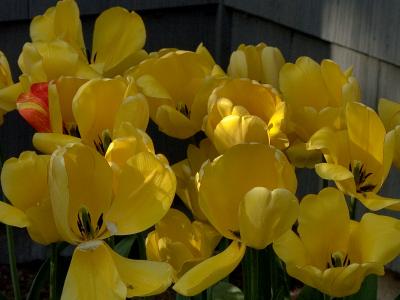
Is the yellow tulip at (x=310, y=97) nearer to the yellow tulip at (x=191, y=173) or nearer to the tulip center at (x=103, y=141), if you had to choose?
the yellow tulip at (x=191, y=173)

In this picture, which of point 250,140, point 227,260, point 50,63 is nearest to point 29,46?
point 50,63

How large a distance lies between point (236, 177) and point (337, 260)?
200 millimetres

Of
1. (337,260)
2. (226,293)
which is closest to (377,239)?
(337,260)

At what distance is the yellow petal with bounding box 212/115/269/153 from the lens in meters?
1.28

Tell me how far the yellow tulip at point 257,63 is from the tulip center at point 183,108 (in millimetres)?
96

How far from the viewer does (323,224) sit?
125cm

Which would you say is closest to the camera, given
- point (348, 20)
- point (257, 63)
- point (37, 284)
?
point (257, 63)

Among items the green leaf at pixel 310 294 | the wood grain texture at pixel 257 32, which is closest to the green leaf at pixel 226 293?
the green leaf at pixel 310 294

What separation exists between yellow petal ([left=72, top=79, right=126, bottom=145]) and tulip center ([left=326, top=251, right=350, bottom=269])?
0.34 m

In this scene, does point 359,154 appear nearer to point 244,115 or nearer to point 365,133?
point 365,133

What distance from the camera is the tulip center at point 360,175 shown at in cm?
136

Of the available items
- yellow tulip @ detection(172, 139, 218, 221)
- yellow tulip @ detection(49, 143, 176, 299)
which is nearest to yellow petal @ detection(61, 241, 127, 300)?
yellow tulip @ detection(49, 143, 176, 299)

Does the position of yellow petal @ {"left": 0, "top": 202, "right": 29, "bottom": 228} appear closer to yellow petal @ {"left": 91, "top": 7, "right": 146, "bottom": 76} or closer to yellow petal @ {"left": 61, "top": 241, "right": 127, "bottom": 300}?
yellow petal @ {"left": 61, "top": 241, "right": 127, "bottom": 300}

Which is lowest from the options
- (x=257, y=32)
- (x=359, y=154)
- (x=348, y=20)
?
(x=257, y=32)
